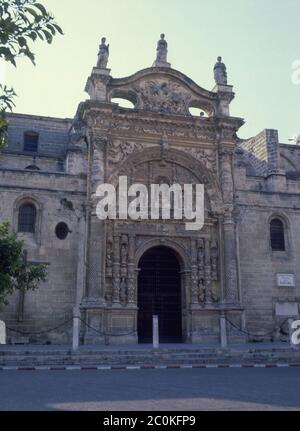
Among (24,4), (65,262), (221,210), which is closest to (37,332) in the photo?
(65,262)

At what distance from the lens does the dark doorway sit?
20938mm

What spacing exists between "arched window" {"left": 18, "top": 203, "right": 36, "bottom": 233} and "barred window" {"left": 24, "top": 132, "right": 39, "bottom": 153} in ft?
26.1

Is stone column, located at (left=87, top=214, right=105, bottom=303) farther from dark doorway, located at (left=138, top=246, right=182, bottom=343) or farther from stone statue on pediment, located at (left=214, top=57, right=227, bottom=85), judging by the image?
stone statue on pediment, located at (left=214, top=57, right=227, bottom=85)

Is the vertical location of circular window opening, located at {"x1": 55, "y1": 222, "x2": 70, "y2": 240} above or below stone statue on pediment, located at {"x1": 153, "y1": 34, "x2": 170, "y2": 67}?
below

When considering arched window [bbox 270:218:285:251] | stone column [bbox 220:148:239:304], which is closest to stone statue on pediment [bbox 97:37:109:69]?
stone column [bbox 220:148:239:304]

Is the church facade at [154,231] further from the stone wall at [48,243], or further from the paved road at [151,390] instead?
the paved road at [151,390]

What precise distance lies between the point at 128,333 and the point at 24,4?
16076 millimetres

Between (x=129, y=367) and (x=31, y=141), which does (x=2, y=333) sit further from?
(x=31, y=141)

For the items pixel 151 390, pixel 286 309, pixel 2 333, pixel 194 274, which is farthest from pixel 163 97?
pixel 151 390

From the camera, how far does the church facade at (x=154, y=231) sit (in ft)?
65.0

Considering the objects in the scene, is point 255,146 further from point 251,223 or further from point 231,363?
point 231,363

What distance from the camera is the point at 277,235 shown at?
2355 centimetres
